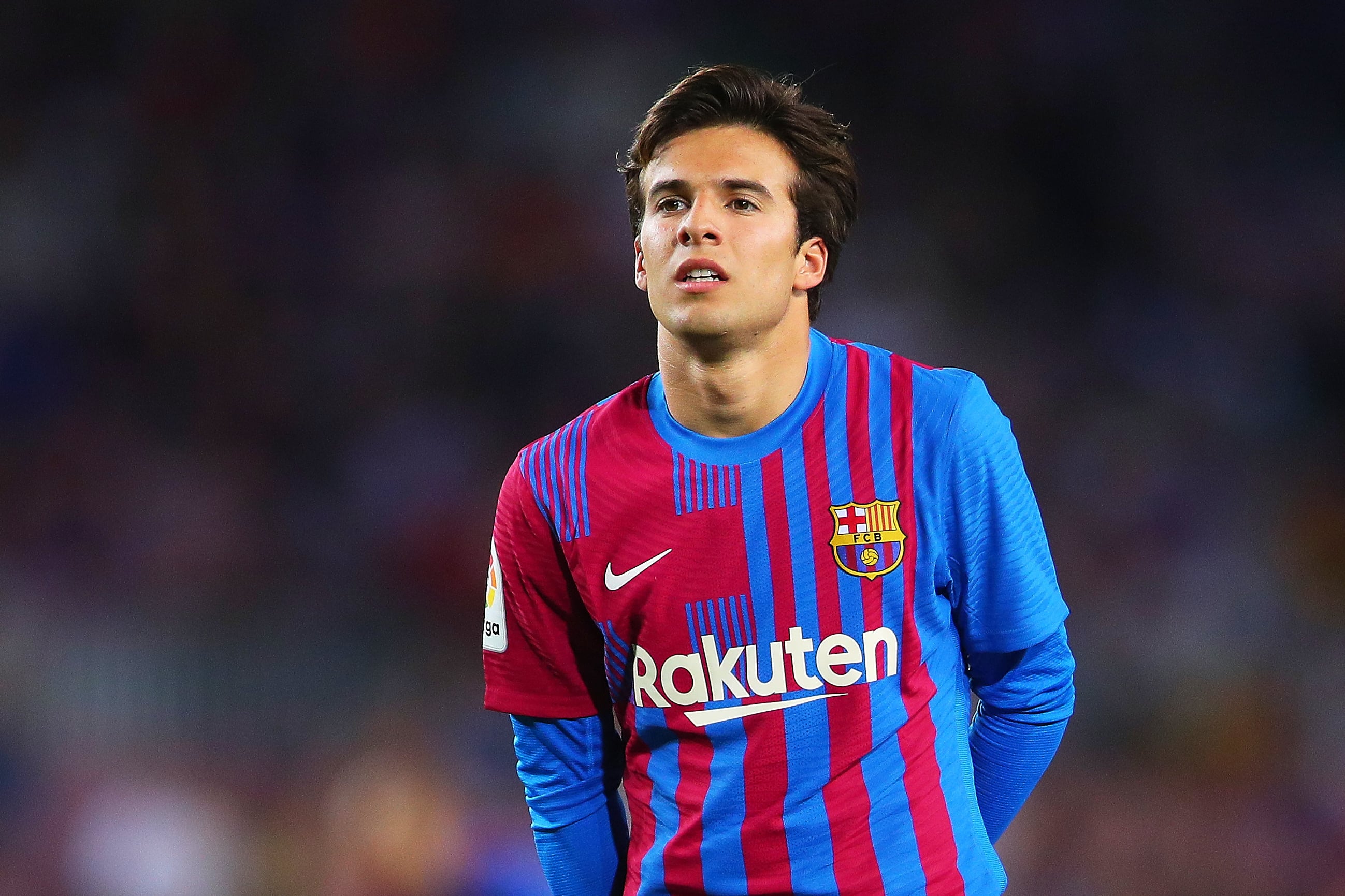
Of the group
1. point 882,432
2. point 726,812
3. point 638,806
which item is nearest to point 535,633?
point 638,806

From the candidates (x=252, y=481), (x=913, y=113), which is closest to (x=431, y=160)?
(x=252, y=481)

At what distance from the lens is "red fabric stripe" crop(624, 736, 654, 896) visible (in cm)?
192

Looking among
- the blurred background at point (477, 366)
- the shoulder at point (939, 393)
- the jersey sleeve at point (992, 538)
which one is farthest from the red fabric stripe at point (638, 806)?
the blurred background at point (477, 366)

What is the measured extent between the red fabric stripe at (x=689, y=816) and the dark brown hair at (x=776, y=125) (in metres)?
0.76

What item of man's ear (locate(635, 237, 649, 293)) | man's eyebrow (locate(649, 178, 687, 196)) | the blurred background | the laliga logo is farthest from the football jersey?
the blurred background

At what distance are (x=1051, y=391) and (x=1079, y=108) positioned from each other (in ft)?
3.94

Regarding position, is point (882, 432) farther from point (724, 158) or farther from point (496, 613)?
point (496, 613)

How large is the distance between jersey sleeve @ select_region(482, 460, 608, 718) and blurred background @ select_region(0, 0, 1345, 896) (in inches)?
99.1

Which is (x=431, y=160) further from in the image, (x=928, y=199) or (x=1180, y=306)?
(x=1180, y=306)

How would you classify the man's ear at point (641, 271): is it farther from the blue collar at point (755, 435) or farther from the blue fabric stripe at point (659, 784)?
the blue fabric stripe at point (659, 784)

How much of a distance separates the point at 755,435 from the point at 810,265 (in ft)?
0.96

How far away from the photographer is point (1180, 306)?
16.0 feet

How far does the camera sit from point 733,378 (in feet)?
6.03

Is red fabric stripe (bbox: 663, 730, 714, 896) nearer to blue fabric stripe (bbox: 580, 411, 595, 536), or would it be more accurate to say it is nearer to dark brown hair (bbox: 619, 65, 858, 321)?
blue fabric stripe (bbox: 580, 411, 595, 536)
